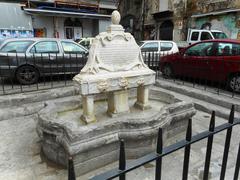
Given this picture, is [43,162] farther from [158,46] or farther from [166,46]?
[166,46]

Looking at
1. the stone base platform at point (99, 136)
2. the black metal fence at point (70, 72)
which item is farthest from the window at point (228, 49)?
the stone base platform at point (99, 136)

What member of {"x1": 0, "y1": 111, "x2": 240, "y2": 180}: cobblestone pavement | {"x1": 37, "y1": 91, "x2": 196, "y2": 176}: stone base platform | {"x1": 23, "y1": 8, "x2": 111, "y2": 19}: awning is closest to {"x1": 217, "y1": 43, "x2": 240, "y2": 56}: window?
{"x1": 0, "y1": 111, "x2": 240, "y2": 180}: cobblestone pavement

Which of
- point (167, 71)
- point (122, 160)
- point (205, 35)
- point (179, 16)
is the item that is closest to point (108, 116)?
point (122, 160)

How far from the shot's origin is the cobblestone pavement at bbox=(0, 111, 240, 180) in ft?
8.09

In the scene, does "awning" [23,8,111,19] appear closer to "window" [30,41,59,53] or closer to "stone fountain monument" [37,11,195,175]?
"window" [30,41,59,53]

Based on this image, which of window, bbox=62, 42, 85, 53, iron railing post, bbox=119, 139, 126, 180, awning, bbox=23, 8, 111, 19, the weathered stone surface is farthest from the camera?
awning, bbox=23, 8, 111, 19

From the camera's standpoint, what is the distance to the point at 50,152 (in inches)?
108

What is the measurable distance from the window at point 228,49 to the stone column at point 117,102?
3.72m

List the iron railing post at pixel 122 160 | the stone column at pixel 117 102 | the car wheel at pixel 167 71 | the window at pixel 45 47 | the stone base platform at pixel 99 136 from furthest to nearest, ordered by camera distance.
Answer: the car wheel at pixel 167 71
the window at pixel 45 47
the stone column at pixel 117 102
the stone base platform at pixel 99 136
the iron railing post at pixel 122 160

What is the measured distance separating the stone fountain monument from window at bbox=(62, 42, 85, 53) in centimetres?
387

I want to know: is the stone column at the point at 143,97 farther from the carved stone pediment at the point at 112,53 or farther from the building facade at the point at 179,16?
the building facade at the point at 179,16

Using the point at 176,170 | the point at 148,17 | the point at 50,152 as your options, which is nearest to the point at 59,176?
the point at 50,152

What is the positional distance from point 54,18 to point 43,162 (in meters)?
14.2

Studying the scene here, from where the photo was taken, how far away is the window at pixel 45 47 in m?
6.50
